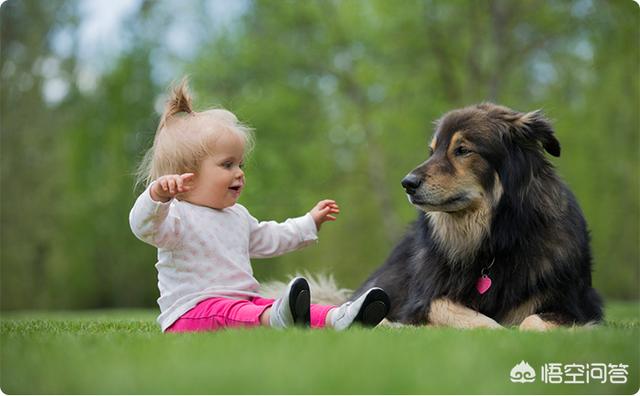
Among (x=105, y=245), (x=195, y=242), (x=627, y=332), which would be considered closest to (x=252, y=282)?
(x=195, y=242)

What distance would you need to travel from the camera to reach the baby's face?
4.60 metres

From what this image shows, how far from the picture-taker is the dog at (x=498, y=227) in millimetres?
4570

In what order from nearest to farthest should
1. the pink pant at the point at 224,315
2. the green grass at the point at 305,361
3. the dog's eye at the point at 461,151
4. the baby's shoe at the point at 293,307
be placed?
the green grass at the point at 305,361 < the baby's shoe at the point at 293,307 < the pink pant at the point at 224,315 < the dog's eye at the point at 461,151

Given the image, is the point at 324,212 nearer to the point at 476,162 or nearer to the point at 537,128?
the point at 476,162

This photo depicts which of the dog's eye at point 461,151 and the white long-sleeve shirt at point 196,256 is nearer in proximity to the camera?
the white long-sleeve shirt at point 196,256

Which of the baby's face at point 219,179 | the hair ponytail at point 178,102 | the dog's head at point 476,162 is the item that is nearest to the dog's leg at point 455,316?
the dog's head at point 476,162

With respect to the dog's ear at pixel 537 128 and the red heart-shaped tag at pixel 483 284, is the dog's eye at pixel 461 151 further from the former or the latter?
the red heart-shaped tag at pixel 483 284

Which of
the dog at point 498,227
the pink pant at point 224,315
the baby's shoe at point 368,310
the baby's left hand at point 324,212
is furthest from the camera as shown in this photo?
the baby's left hand at point 324,212

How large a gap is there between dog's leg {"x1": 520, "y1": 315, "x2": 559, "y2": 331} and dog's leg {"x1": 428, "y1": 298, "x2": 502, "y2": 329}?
0.16 m

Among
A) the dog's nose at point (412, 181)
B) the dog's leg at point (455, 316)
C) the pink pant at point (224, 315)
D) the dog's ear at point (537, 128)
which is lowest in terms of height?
the dog's leg at point (455, 316)

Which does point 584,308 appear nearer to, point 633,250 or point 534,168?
point 534,168

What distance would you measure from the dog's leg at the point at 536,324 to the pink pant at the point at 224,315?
1147 mm

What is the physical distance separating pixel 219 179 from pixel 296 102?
53.2 ft

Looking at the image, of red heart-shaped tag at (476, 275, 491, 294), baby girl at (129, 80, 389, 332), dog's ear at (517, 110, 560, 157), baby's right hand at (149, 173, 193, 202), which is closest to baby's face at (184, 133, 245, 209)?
baby girl at (129, 80, 389, 332)
